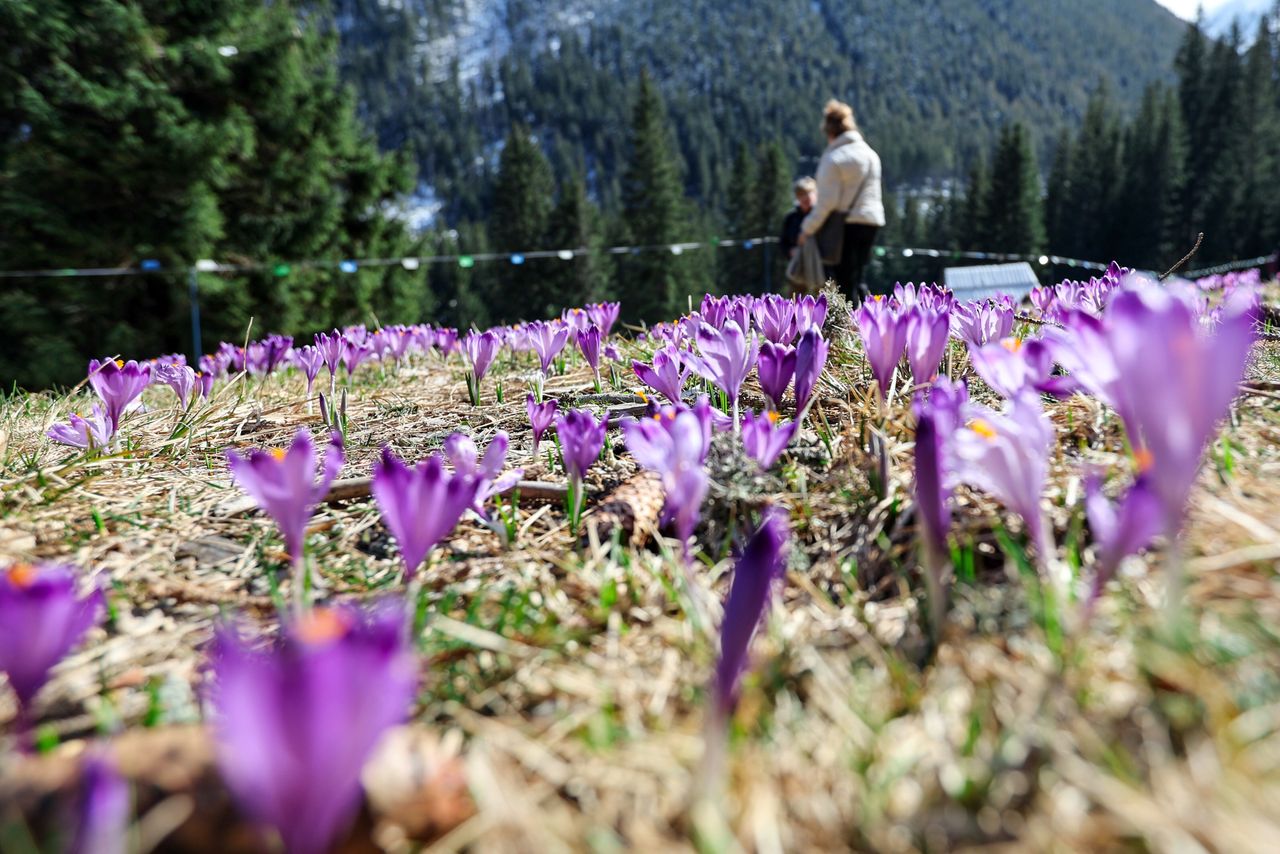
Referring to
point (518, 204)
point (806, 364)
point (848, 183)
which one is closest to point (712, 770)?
point (806, 364)

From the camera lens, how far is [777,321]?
2.07m

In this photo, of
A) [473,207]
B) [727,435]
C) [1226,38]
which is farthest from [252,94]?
[473,207]

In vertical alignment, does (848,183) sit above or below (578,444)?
above

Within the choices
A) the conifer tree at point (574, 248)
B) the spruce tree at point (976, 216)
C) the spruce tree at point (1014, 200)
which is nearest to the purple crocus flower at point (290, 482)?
the conifer tree at point (574, 248)

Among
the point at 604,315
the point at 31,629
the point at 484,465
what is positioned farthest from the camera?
the point at 604,315

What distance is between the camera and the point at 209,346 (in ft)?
39.2

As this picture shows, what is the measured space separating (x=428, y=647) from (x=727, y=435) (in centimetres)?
65

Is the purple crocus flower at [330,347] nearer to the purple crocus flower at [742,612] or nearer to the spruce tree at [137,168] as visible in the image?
the purple crocus flower at [742,612]

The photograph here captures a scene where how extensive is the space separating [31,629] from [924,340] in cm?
130

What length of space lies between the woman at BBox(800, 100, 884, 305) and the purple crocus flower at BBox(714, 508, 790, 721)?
217 inches

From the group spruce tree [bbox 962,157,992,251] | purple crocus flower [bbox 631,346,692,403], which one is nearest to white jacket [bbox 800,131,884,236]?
purple crocus flower [bbox 631,346,692,403]

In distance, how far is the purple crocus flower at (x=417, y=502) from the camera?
908 millimetres

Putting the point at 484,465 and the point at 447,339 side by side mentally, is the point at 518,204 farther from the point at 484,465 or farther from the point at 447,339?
the point at 484,465

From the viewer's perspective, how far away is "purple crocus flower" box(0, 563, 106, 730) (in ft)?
2.28
